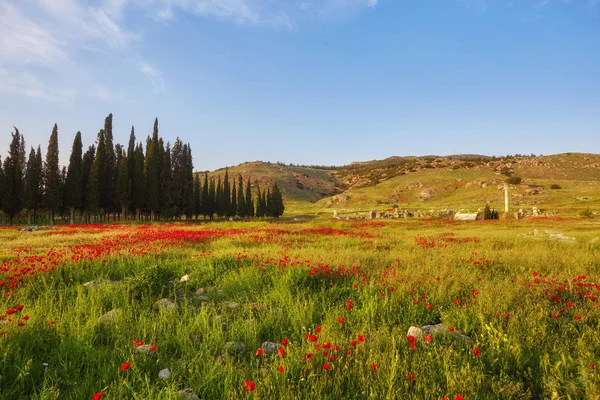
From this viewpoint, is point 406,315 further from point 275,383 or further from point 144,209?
point 144,209

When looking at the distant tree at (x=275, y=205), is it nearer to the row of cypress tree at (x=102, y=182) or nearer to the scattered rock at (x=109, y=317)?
the row of cypress tree at (x=102, y=182)

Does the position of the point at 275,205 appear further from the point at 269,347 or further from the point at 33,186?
the point at 269,347

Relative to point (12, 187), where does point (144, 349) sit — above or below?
below

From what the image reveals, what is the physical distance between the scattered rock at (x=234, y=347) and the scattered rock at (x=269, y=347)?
0.24m

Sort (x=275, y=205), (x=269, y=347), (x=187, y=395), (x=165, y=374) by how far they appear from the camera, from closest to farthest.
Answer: (x=187, y=395) < (x=165, y=374) < (x=269, y=347) < (x=275, y=205)

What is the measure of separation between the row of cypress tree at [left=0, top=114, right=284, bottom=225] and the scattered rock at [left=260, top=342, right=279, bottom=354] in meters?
50.0

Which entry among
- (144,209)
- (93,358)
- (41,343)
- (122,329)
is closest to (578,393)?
(93,358)

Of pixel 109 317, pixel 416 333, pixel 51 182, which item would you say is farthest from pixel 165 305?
pixel 51 182

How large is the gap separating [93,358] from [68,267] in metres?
5.65

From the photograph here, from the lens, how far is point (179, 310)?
4891 millimetres

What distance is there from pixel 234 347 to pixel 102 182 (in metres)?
52.9

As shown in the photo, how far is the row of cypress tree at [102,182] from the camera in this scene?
4300cm

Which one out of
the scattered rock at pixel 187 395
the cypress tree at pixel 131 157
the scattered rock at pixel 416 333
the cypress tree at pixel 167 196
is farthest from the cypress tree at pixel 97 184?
the scattered rock at pixel 416 333

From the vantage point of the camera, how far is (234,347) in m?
3.61
